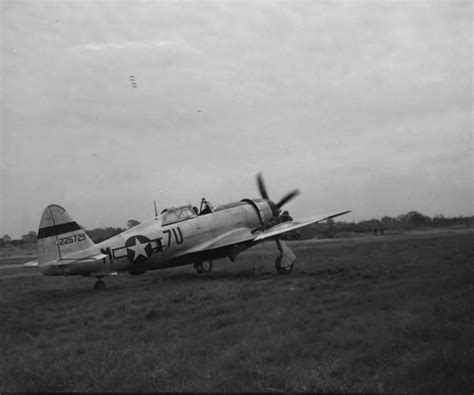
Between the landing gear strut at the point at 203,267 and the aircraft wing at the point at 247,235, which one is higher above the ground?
the aircraft wing at the point at 247,235

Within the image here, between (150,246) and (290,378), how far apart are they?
1031 cm

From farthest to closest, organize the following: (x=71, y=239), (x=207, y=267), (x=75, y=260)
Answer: (x=207, y=267) < (x=71, y=239) < (x=75, y=260)

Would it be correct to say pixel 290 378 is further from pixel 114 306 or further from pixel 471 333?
pixel 114 306

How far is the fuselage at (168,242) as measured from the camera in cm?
1340

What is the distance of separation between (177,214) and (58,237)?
13.7 ft

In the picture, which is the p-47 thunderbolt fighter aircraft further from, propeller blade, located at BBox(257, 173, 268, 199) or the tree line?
the tree line

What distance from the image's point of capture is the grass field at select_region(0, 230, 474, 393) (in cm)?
449

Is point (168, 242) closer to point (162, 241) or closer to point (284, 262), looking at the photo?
point (162, 241)

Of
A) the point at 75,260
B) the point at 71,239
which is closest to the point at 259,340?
the point at 75,260

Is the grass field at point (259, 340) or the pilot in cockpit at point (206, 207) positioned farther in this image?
the pilot in cockpit at point (206, 207)

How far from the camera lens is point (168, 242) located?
→ 1461 cm

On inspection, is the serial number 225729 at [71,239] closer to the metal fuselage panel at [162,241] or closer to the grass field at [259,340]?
the metal fuselage panel at [162,241]

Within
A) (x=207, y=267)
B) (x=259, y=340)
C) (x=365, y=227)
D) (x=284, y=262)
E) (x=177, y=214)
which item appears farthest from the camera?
(x=365, y=227)

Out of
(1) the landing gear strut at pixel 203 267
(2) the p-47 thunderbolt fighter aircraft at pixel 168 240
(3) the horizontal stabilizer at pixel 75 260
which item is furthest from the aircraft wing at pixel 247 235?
(3) the horizontal stabilizer at pixel 75 260
